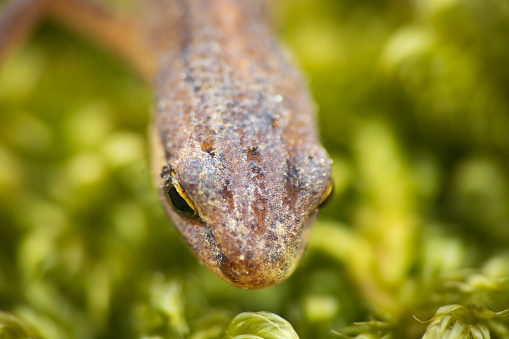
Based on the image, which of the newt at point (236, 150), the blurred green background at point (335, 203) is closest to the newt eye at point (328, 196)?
the newt at point (236, 150)

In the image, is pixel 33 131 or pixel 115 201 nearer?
pixel 115 201

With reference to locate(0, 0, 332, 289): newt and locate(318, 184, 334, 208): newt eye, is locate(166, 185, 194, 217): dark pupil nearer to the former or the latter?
locate(0, 0, 332, 289): newt

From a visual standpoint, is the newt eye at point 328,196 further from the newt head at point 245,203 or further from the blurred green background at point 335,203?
the blurred green background at point 335,203

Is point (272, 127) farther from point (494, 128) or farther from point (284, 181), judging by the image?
point (494, 128)

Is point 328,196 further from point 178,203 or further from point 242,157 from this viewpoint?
point 178,203

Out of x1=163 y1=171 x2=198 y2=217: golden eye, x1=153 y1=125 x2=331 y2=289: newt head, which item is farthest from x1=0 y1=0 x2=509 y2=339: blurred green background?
x1=163 y1=171 x2=198 y2=217: golden eye

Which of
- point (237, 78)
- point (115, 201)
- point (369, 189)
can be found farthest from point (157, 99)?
point (369, 189)

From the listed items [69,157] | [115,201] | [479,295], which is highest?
[69,157]

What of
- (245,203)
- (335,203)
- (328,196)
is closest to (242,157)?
(245,203)
